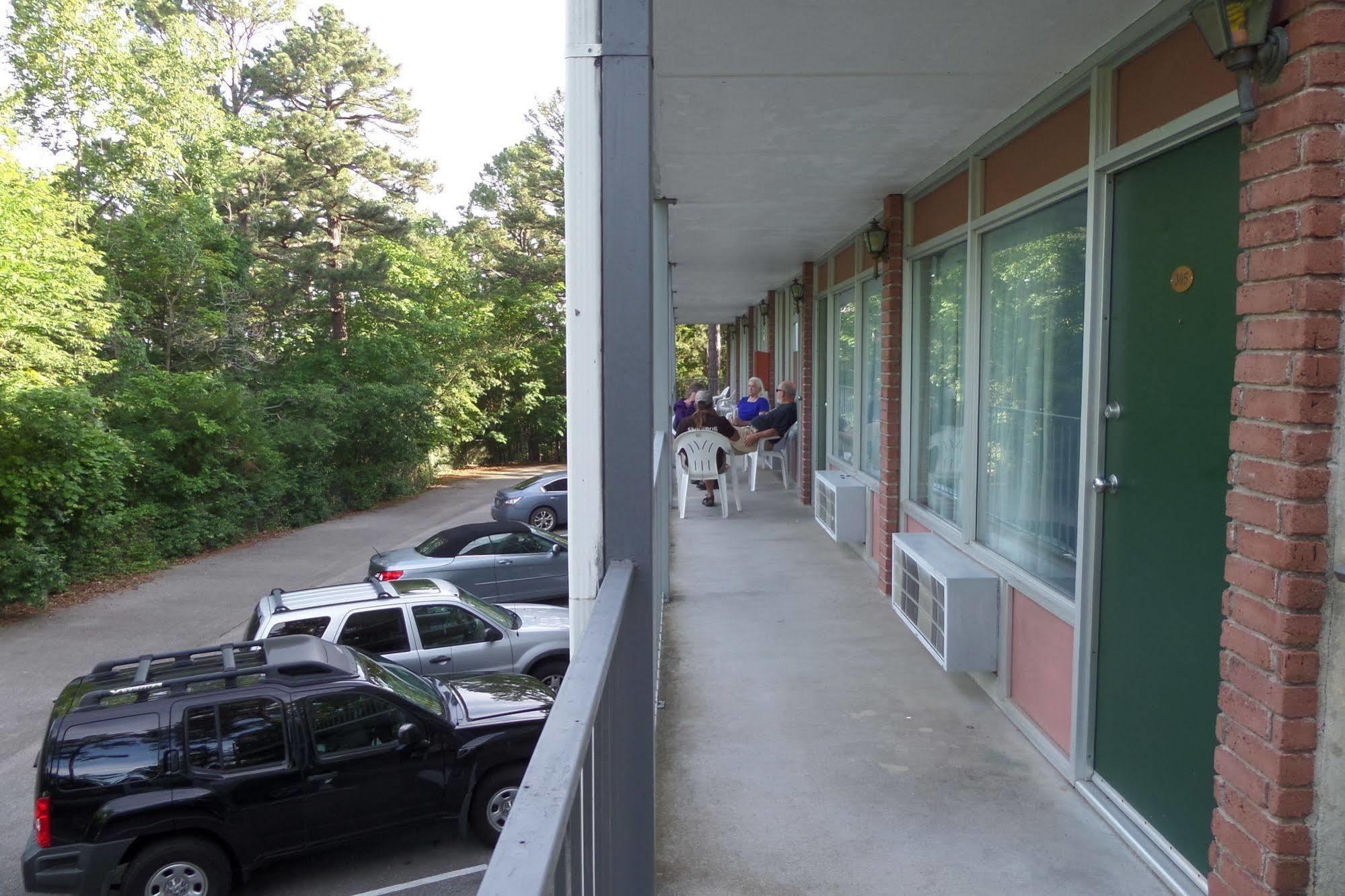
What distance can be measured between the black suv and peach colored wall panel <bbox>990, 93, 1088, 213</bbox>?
3698 millimetres

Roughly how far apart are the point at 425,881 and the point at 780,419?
299 inches

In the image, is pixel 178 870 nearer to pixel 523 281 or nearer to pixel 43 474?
pixel 43 474

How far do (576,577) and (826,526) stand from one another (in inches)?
245

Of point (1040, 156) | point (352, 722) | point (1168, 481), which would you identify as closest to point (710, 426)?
point (352, 722)

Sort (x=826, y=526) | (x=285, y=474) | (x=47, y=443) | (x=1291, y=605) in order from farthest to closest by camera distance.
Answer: (x=285, y=474) → (x=47, y=443) → (x=826, y=526) → (x=1291, y=605)

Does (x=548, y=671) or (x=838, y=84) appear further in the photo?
(x=548, y=671)

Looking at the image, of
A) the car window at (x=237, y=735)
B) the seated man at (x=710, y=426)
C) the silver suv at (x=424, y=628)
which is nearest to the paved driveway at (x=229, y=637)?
the car window at (x=237, y=735)

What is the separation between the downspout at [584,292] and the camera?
2297 millimetres

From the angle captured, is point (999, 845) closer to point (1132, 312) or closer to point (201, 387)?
point (1132, 312)

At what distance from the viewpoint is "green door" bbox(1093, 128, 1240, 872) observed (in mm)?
2744

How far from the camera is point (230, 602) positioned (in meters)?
12.5

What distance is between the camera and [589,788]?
4.75ft

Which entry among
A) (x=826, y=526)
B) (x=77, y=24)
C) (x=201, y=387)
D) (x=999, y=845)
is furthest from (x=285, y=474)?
(x=999, y=845)

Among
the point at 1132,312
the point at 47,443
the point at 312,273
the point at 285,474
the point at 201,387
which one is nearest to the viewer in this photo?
the point at 1132,312
